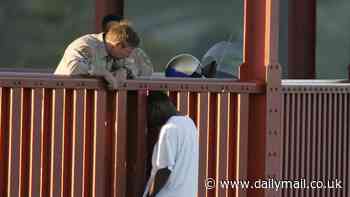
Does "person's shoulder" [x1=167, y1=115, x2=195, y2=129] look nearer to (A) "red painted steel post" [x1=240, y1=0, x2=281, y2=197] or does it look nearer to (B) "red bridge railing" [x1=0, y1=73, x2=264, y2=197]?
(B) "red bridge railing" [x1=0, y1=73, x2=264, y2=197]

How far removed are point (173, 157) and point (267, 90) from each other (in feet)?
4.49

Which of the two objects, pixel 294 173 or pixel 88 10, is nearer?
pixel 294 173

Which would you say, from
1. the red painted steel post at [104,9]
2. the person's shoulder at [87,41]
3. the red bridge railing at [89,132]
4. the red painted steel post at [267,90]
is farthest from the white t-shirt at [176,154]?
the red painted steel post at [104,9]

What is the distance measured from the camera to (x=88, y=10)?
48.3 feet

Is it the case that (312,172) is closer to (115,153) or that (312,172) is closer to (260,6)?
(260,6)

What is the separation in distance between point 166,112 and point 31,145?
96cm

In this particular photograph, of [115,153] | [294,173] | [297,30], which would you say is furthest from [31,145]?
[297,30]

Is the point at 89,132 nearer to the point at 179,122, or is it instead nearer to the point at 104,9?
the point at 179,122

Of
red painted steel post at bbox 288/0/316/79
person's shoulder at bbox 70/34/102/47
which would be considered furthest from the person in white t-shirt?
red painted steel post at bbox 288/0/316/79

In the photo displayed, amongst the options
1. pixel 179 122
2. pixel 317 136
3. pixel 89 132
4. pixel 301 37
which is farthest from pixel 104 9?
pixel 179 122

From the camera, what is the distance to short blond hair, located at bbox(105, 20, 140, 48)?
573 cm

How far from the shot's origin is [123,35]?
5.75m

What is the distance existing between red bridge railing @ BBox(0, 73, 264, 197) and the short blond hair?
0.32m

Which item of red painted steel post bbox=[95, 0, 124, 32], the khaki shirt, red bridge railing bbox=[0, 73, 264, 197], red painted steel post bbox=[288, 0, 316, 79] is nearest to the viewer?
red bridge railing bbox=[0, 73, 264, 197]
